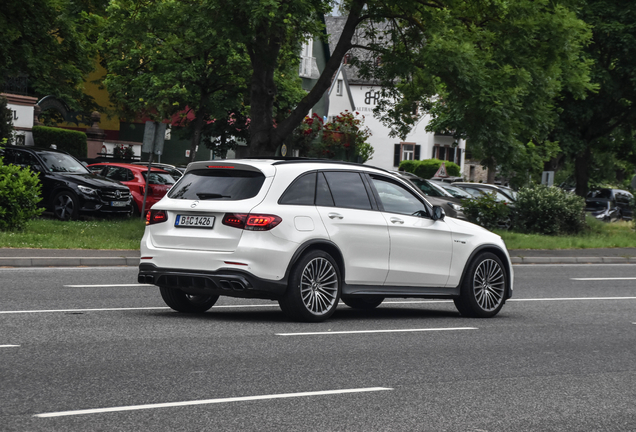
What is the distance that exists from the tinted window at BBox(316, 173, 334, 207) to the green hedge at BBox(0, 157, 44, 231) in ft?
35.4

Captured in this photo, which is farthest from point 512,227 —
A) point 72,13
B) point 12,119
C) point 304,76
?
point 304,76

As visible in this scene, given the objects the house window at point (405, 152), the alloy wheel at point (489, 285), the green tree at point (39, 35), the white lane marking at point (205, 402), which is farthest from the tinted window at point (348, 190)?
the house window at point (405, 152)

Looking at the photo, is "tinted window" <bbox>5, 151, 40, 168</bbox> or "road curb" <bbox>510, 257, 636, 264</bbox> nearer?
"road curb" <bbox>510, 257, 636, 264</bbox>

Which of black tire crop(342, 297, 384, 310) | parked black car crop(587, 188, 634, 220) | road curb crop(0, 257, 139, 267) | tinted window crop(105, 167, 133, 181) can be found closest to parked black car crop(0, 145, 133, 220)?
tinted window crop(105, 167, 133, 181)

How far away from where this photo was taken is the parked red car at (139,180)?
26469 mm

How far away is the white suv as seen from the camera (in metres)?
9.58

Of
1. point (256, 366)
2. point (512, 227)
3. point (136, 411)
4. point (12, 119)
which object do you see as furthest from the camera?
→ point (12, 119)

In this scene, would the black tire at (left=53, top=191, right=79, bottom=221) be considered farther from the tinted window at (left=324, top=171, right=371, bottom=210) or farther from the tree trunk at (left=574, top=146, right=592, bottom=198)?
the tree trunk at (left=574, top=146, right=592, bottom=198)

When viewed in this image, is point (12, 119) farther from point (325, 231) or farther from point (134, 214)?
point (325, 231)

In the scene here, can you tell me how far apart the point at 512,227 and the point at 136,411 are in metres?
25.9

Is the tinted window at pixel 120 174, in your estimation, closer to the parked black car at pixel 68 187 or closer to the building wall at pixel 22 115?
the parked black car at pixel 68 187

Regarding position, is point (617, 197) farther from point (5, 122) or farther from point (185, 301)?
point (185, 301)

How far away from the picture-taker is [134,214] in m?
26.9

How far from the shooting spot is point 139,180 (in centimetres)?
2680
